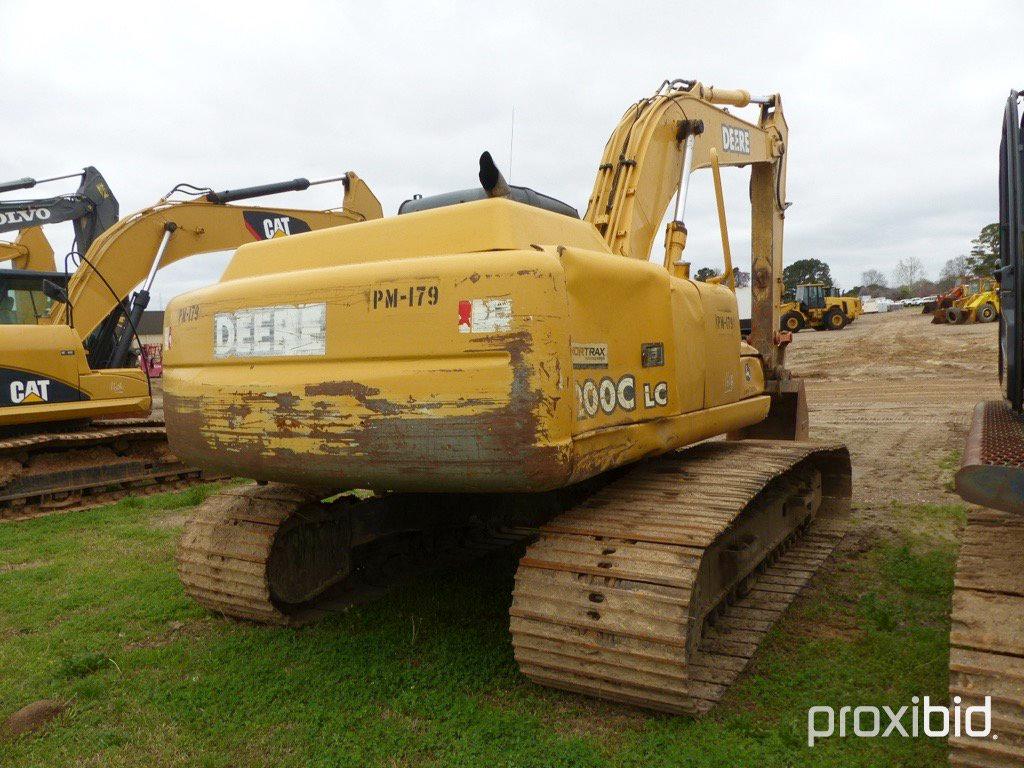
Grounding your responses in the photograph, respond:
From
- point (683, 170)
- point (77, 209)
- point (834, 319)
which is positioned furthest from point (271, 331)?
point (834, 319)

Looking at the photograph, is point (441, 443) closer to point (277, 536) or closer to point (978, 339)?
point (277, 536)

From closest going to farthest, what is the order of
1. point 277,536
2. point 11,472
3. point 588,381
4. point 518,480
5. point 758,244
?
1. point 518,480
2. point 588,381
3. point 277,536
4. point 758,244
5. point 11,472

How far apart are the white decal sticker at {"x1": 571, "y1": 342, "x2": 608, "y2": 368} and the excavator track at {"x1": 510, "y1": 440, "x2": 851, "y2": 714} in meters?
0.68

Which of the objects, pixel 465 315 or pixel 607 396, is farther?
pixel 607 396

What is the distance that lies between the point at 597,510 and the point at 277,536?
164cm

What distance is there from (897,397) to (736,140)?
32.8ft

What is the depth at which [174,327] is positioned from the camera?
364 cm

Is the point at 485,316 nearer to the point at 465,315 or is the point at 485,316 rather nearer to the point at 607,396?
the point at 465,315

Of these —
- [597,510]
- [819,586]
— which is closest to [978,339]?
[819,586]

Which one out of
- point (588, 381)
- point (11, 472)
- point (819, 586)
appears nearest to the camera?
point (588, 381)

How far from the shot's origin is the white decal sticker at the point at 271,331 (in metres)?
3.06

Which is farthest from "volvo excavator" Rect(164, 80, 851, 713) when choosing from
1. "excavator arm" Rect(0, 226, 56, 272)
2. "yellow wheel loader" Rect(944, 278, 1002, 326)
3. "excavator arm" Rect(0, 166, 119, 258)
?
"yellow wheel loader" Rect(944, 278, 1002, 326)

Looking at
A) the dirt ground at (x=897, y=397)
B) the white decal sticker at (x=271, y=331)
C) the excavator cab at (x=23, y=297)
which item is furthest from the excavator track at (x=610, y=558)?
the excavator cab at (x=23, y=297)

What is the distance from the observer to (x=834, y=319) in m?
32.7
